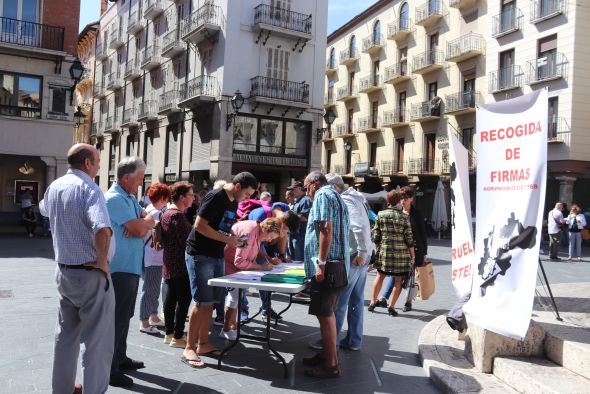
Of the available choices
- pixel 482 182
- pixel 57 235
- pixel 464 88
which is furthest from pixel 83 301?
pixel 464 88

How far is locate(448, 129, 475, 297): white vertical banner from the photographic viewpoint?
5.84 m

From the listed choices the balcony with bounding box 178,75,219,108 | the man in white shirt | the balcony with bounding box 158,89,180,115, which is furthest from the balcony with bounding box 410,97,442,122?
the man in white shirt

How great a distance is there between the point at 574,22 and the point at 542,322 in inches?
896

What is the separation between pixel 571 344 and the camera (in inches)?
177

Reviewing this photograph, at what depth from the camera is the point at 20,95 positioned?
2036 cm

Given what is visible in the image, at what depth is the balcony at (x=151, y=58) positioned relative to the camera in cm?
3142

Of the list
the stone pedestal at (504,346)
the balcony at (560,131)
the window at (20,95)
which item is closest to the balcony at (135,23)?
the window at (20,95)

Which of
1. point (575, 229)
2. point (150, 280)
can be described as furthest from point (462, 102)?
point (150, 280)

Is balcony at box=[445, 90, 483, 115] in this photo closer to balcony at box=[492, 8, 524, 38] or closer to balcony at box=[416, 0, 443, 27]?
balcony at box=[492, 8, 524, 38]

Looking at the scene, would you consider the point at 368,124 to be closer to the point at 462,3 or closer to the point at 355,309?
the point at 462,3

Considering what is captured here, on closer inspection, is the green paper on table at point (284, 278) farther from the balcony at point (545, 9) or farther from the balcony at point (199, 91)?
the balcony at point (545, 9)

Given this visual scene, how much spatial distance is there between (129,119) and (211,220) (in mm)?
32379

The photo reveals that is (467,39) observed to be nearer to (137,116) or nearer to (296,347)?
(137,116)

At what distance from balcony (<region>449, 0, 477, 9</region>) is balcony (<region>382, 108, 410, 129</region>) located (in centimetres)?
720
